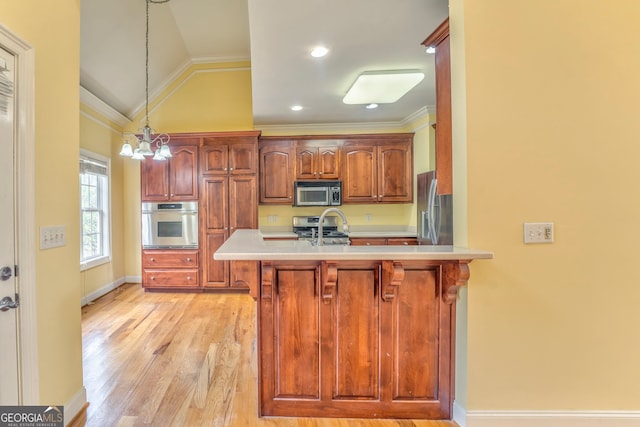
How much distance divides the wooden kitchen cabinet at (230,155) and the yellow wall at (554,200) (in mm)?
3240

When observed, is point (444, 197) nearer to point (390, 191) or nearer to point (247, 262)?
point (247, 262)

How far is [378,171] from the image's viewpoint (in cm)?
437

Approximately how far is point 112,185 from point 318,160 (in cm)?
318

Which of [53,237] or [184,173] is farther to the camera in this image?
[184,173]

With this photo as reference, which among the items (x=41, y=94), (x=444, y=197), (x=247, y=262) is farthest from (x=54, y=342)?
(x=444, y=197)

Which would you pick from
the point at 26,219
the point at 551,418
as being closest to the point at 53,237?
the point at 26,219

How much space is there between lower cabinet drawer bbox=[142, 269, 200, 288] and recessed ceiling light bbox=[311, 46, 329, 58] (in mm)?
3352

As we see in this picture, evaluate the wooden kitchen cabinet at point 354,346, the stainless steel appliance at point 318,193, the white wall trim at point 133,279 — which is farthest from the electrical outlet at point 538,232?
the white wall trim at point 133,279

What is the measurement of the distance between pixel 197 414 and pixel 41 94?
6.57ft

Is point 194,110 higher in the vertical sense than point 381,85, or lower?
higher

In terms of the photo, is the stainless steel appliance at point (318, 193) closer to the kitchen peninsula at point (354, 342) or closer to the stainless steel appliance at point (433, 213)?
the stainless steel appliance at point (433, 213)

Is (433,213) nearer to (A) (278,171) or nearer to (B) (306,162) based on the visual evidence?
(B) (306,162)

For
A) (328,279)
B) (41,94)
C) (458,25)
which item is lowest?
(328,279)

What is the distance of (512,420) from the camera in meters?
1.55
